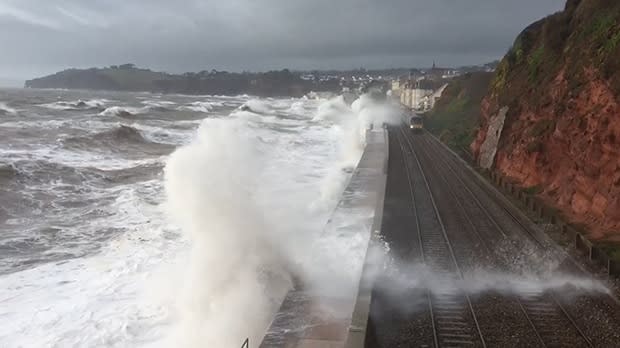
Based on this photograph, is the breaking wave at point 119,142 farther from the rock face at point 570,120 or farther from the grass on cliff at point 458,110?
the rock face at point 570,120

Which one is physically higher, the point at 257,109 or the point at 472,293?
the point at 472,293

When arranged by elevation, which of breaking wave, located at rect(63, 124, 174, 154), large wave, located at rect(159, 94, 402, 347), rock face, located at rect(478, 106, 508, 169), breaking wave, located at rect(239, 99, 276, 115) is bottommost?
breaking wave, located at rect(239, 99, 276, 115)

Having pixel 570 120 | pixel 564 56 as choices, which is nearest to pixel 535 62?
pixel 564 56

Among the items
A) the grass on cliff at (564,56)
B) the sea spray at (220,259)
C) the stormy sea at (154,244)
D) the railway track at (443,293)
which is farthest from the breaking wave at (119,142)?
the railway track at (443,293)

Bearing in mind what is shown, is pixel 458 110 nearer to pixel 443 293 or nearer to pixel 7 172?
pixel 7 172

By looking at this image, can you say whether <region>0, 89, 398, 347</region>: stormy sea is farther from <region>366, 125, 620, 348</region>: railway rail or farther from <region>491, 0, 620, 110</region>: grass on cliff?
<region>491, 0, 620, 110</region>: grass on cliff

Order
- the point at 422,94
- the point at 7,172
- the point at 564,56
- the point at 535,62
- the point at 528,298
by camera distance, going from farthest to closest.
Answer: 1. the point at 422,94
2. the point at 535,62
3. the point at 7,172
4. the point at 564,56
5. the point at 528,298

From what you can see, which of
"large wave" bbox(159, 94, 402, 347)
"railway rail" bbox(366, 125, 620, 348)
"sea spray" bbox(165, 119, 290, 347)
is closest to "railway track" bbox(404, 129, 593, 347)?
"railway rail" bbox(366, 125, 620, 348)
